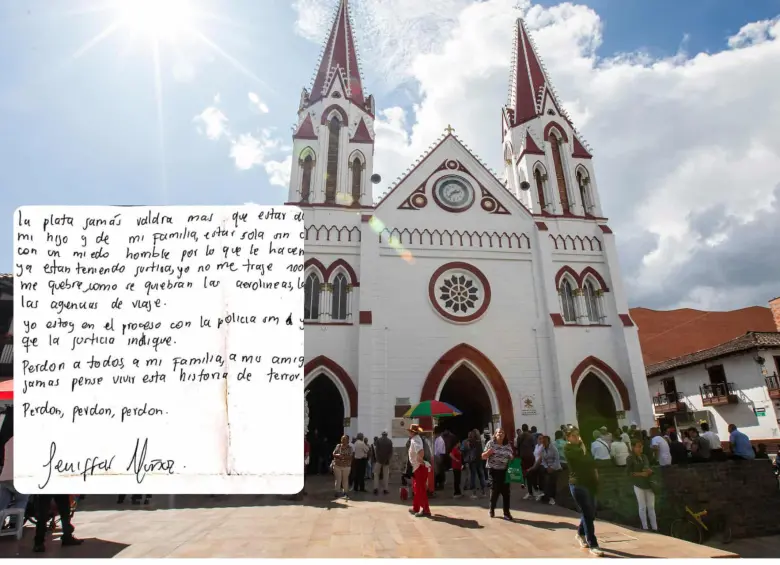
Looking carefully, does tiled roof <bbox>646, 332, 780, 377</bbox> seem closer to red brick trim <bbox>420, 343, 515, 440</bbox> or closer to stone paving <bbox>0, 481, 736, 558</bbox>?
red brick trim <bbox>420, 343, 515, 440</bbox>

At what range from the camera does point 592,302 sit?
19344mm

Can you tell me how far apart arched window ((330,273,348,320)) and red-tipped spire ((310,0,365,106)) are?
35.7ft

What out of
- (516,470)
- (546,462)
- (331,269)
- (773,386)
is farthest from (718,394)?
(331,269)

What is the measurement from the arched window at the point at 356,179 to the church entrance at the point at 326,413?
8.76 meters

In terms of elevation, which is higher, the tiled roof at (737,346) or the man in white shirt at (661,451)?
the tiled roof at (737,346)

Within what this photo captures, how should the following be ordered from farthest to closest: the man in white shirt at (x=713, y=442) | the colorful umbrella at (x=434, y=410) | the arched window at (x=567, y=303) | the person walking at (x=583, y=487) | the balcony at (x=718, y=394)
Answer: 1. the balcony at (x=718, y=394)
2. the arched window at (x=567, y=303)
3. the colorful umbrella at (x=434, y=410)
4. the man in white shirt at (x=713, y=442)
5. the person walking at (x=583, y=487)

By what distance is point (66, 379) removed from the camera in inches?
146

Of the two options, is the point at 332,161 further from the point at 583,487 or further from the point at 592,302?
the point at 583,487

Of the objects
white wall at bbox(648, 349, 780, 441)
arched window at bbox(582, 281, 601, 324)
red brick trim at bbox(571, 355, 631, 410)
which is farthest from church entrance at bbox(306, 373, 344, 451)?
white wall at bbox(648, 349, 780, 441)

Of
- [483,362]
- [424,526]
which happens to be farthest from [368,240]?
[424,526]

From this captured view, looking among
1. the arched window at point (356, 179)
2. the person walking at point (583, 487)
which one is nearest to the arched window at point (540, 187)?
the arched window at point (356, 179)

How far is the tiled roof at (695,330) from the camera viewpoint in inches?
1560

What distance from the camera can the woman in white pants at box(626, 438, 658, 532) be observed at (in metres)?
7.16
